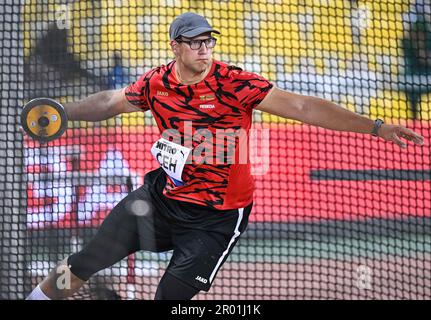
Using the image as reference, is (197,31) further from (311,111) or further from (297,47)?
(297,47)

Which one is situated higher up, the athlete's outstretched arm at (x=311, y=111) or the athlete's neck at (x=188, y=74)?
the athlete's neck at (x=188, y=74)

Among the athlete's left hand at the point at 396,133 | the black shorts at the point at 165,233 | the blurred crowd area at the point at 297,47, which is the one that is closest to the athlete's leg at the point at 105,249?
the black shorts at the point at 165,233

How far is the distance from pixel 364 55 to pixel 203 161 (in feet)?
15.5

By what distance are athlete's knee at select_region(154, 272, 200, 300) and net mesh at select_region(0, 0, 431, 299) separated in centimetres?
159

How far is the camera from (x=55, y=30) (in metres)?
7.40

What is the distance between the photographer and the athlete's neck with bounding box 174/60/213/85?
4.46 metres

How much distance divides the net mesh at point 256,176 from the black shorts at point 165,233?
54.6 inches

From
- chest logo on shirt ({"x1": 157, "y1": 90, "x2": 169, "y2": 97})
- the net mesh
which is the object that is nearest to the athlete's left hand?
chest logo on shirt ({"x1": 157, "y1": 90, "x2": 169, "y2": 97})

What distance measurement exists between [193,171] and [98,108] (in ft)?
2.51

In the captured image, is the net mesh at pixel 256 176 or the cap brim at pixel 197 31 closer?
the cap brim at pixel 197 31

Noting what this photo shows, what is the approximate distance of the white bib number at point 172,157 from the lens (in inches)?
175

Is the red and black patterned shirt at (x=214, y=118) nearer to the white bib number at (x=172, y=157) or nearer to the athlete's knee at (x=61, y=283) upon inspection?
the white bib number at (x=172, y=157)

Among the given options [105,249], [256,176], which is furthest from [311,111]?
[256,176]

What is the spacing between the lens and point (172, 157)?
176 inches
